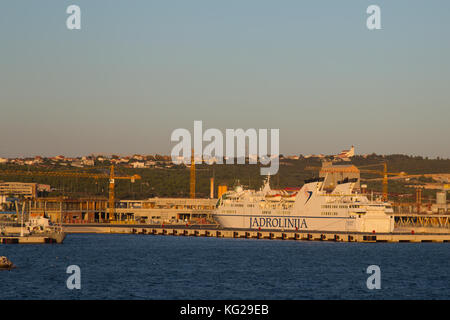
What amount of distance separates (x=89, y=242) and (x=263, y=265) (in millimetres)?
42528

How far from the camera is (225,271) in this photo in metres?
73.0

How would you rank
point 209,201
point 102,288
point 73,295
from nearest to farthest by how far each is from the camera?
point 73,295 < point 102,288 < point 209,201

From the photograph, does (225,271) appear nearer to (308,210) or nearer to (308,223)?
(308,210)

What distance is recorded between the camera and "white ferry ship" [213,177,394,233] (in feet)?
408

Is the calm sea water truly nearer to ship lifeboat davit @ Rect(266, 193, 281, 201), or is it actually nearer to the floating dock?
the floating dock

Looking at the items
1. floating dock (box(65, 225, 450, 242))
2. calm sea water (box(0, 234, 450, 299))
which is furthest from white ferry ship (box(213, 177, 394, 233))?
calm sea water (box(0, 234, 450, 299))

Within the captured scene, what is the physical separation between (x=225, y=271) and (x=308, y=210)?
2265 inches

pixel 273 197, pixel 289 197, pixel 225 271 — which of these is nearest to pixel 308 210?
pixel 289 197

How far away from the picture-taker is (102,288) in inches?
2378

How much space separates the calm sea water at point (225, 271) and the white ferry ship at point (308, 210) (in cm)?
1317

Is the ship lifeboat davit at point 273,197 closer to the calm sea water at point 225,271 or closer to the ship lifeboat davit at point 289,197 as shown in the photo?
the ship lifeboat davit at point 289,197

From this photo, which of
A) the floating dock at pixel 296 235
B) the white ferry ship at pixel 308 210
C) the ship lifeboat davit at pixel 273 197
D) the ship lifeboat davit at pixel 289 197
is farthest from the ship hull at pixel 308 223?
the ship lifeboat davit at pixel 289 197
